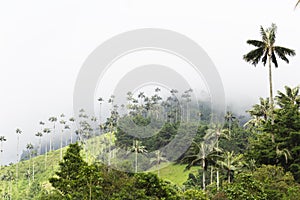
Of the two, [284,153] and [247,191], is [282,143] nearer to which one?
[284,153]

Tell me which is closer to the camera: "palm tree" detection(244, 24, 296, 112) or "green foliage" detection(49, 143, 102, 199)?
"green foliage" detection(49, 143, 102, 199)

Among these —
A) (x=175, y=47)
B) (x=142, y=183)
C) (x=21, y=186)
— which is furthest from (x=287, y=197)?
(x=21, y=186)

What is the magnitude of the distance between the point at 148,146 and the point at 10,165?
69.6 meters

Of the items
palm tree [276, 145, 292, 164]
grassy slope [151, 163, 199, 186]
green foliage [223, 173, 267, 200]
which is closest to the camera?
green foliage [223, 173, 267, 200]

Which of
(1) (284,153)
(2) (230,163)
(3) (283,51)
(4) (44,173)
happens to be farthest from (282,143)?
(4) (44,173)

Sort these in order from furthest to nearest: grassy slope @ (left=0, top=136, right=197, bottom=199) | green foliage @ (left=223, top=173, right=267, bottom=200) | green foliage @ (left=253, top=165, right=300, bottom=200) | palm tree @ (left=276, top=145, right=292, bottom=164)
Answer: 1. grassy slope @ (left=0, top=136, right=197, bottom=199)
2. palm tree @ (left=276, top=145, right=292, bottom=164)
3. green foliage @ (left=253, top=165, right=300, bottom=200)
4. green foliage @ (left=223, top=173, right=267, bottom=200)

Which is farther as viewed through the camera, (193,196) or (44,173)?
(44,173)

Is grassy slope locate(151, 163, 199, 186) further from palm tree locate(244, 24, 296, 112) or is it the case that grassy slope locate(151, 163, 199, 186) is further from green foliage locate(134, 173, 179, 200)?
green foliage locate(134, 173, 179, 200)

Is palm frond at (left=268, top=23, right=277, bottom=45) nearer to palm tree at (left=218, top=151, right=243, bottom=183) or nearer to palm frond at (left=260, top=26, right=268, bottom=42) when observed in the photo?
palm frond at (left=260, top=26, right=268, bottom=42)

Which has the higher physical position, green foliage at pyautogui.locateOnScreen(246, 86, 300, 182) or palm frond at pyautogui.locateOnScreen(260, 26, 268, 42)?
palm frond at pyautogui.locateOnScreen(260, 26, 268, 42)

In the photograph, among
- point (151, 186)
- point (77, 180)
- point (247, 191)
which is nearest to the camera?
point (247, 191)

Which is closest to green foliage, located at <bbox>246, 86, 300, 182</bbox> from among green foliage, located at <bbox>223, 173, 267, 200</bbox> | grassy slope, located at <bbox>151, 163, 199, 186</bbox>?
green foliage, located at <bbox>223, 173, 267, 200</bbox>

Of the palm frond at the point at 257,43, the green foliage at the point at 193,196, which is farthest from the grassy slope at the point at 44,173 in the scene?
the palm frond at the point at 257,43

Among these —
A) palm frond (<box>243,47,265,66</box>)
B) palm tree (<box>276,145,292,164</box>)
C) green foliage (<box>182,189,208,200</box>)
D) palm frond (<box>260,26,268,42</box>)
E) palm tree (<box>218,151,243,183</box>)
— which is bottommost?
green foliage (<box>182,189,208,200</box>)
